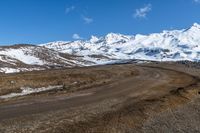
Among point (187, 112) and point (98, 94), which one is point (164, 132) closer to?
point (187, 112)

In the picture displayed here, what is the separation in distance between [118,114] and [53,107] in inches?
202

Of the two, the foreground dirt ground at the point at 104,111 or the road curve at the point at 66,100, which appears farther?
the road curve at the point at 66,100

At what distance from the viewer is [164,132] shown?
20344 millimetres

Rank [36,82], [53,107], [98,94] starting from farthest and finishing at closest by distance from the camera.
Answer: [36,82]
[98,94]
[53,107]

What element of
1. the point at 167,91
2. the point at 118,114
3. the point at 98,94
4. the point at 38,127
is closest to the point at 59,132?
the point at 38,127

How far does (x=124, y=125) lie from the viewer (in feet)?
69.4

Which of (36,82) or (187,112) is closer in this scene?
(187,112)

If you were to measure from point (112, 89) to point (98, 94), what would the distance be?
432cm

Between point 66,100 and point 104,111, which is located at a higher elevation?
point 66,100

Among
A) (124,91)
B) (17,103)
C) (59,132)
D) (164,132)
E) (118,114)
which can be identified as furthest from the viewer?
(124,91)

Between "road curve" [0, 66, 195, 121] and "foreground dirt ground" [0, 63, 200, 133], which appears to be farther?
"road curve" [0, 66, 195, 121]

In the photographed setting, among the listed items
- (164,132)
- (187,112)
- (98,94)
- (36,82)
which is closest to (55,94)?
(98,94)

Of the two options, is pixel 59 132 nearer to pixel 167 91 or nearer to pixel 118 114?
pixel 118 114

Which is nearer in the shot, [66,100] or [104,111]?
[104,111]
